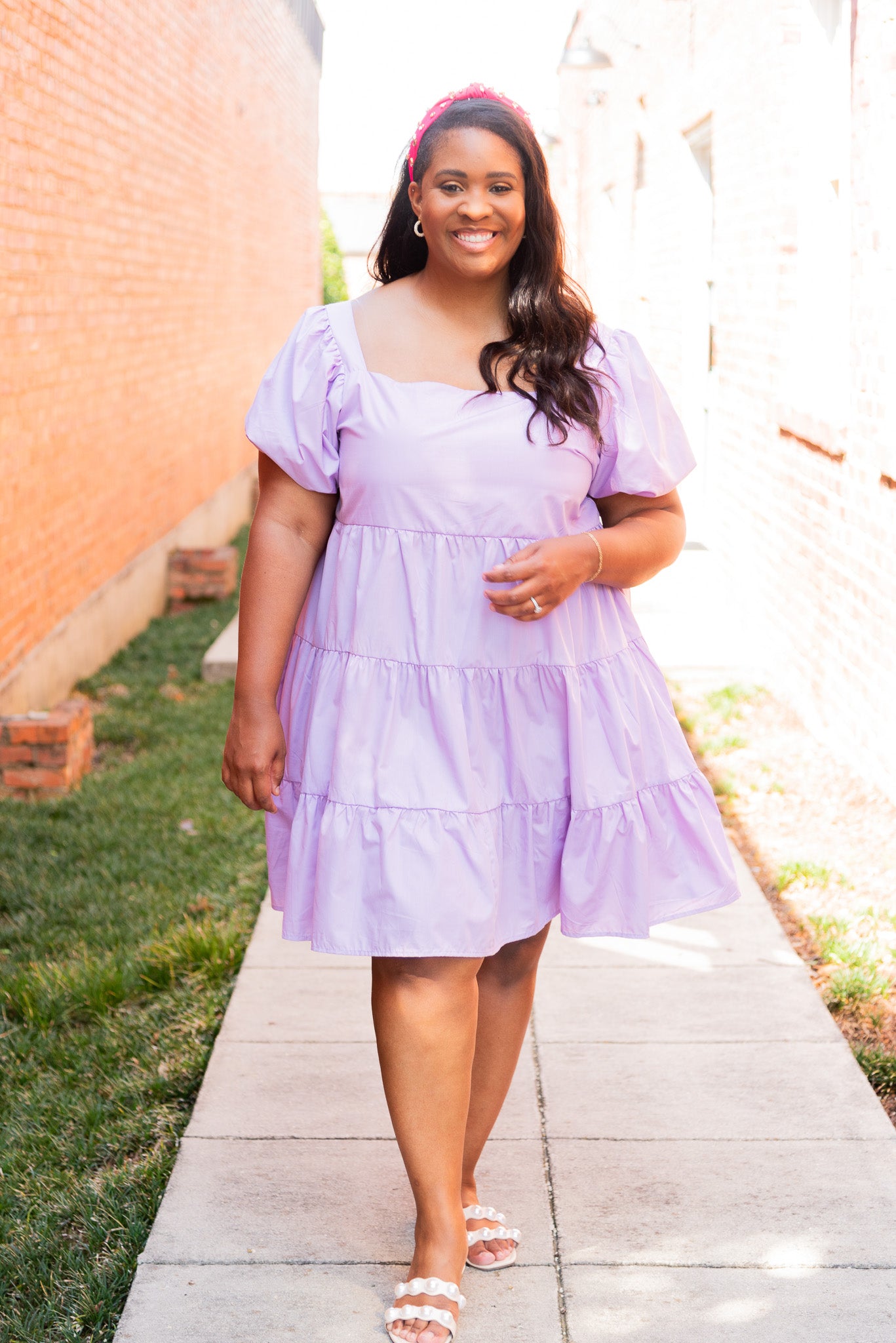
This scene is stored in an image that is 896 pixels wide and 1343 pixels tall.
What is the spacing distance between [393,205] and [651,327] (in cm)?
1030

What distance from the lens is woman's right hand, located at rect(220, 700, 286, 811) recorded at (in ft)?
7.48

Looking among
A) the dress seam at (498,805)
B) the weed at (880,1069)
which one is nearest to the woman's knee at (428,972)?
the dress seam at (498,805)

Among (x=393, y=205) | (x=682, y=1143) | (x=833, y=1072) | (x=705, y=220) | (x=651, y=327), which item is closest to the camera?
(x=393, y=205)

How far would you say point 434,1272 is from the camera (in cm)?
231

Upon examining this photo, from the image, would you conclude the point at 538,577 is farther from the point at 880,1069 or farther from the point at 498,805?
the point at 880,1069

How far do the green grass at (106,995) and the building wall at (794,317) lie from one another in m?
2.04

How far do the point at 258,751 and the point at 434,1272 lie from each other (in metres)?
0.89

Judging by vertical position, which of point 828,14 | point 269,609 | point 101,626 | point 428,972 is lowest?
point 101,626

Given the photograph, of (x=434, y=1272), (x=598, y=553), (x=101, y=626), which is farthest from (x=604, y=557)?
(x=101, y=626)

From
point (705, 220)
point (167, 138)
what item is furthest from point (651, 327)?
point (167, 138)

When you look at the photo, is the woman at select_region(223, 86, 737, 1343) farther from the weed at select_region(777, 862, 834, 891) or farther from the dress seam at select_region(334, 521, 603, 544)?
the weed at select_region(777, 862, 834, 891)

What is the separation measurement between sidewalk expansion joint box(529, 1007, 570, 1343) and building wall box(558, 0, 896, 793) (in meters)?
1.78

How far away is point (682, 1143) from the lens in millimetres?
2930

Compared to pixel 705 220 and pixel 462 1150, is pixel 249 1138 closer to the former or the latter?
pixel 462 1150
